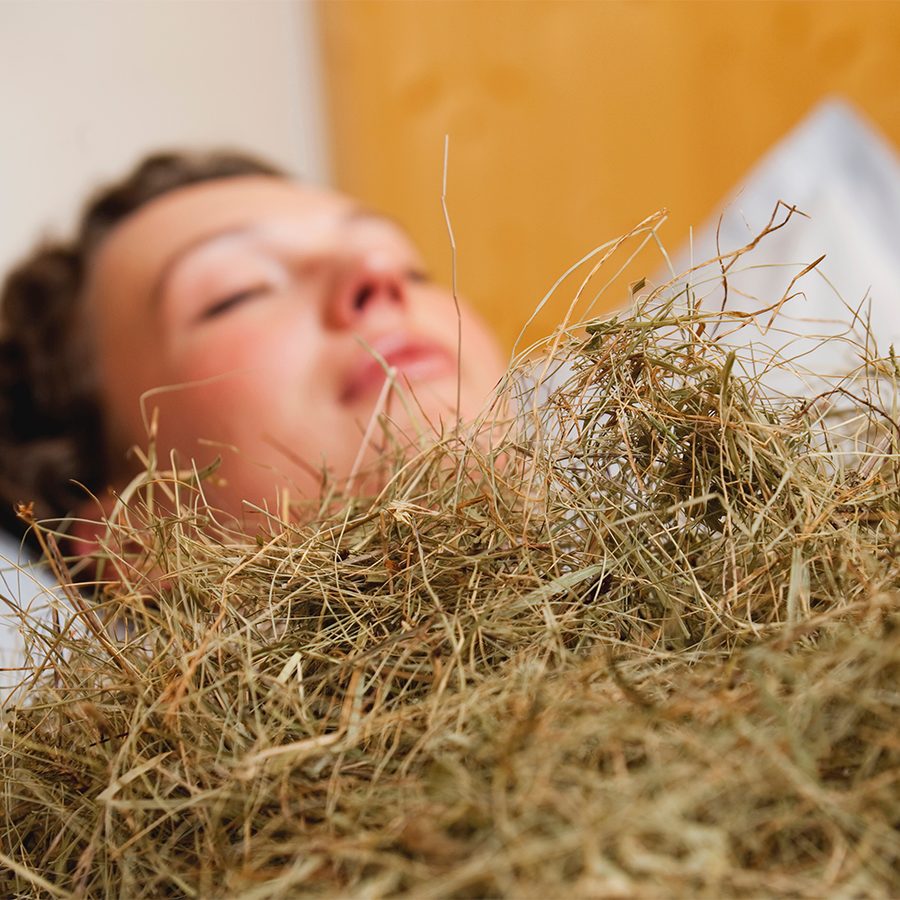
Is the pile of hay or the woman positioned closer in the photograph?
the pile of hay

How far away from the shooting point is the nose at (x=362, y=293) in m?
0.62

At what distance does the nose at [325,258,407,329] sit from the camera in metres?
0.62

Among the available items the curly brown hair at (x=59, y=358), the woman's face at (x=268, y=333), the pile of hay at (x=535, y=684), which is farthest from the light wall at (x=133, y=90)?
the pile of hay at (x=535, y=684)

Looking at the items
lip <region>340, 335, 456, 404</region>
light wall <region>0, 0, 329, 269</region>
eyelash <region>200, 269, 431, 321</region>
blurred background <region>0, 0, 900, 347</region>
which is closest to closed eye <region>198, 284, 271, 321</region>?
eyelash <region>200, 269, 431, 321</region>

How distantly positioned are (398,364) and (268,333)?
89 millimetres

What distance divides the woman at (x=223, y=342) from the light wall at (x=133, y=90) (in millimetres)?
178

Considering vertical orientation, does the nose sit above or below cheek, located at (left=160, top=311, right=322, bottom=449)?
above

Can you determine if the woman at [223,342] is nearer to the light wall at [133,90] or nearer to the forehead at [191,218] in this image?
the forehead at [191,218]

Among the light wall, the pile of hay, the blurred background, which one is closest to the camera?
the pile of hay

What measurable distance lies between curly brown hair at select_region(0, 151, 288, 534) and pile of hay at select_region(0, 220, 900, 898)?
1.34 feet

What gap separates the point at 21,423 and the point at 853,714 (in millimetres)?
760

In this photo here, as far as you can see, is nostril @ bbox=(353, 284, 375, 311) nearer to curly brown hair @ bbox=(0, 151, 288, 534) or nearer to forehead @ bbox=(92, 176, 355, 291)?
forehead @ bbox=(92, 176, 355, 291)

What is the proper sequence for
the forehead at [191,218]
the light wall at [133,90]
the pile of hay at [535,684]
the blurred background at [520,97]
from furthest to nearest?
the blurred background at [520,97] < the light wall at [133,90] < the forehead at [191,218] < the pile of hay at [535,684]

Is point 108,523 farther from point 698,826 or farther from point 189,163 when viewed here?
point 189,163
